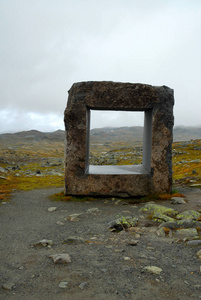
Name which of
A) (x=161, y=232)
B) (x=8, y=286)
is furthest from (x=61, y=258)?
(x=161, y=232)

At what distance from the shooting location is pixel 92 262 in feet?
15.5

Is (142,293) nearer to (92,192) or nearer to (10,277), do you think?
(10,277)

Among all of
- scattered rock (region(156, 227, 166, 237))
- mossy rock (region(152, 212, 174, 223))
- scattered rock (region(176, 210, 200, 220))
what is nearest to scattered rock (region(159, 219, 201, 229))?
scattered rock (region(156, 227, 166, 237))

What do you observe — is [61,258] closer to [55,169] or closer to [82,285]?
[82,285]

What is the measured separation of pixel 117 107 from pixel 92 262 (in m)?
7.92

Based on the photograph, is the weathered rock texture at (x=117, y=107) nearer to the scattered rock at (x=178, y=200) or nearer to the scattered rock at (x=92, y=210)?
the scattered rock at (x=178, y=200)

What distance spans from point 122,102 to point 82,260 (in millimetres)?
7996

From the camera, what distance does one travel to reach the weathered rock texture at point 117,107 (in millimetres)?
11156

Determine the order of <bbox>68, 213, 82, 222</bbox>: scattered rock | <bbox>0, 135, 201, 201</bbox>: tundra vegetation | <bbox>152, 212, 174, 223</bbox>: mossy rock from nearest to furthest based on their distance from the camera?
1. <bbox>152, 212, 174, 223</bbox>: mossy rock
2. <bbox>68, 213, 82, 222</bbox>: scattered rock
3. <bbox>0, 135, 201, 201</bbox>: tundra vegetation

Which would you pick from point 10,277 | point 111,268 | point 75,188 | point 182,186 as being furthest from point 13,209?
point 182,186

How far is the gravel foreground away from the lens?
12.2 feet

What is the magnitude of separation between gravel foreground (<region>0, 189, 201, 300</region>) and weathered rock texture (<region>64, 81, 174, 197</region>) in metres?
3.02

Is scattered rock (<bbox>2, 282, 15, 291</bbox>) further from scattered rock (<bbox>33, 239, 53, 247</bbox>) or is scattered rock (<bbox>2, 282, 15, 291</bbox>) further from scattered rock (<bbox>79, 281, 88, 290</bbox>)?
scattered rock (<bbox>33, 239, 53, 247</bbox>)

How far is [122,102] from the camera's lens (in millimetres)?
11172
